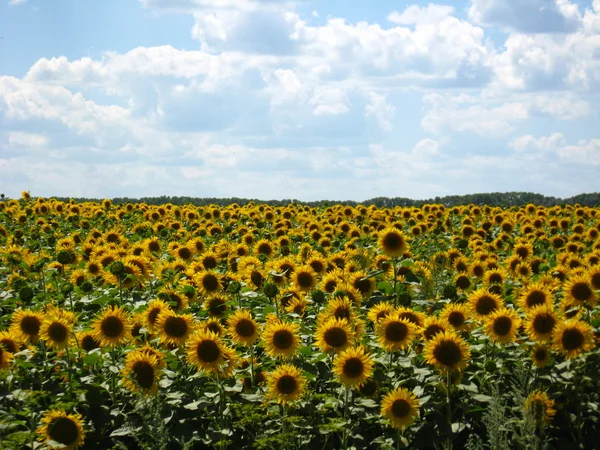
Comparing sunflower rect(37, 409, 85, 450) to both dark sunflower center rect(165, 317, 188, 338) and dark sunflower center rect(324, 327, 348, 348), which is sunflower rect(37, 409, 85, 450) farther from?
dark sunflower center rect(324, 327, 348, 348)

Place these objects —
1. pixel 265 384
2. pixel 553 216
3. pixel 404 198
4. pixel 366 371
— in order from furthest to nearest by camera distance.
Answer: pixel 404 198 → pixel 553 216 → pixel 265 384 → pixel 366 371

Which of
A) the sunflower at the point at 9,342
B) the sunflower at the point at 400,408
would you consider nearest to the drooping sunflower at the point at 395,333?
the sunflower at the point at 400,408

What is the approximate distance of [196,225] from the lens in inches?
723

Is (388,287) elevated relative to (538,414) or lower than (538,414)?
elevated

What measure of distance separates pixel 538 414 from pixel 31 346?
17.4 ft

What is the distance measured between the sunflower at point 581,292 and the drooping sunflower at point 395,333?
224cm

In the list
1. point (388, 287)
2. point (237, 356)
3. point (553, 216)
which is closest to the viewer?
point (237, 356)

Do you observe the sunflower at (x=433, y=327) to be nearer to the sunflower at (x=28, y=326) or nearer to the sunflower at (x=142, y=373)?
the sunflower at (x=142, y=373)

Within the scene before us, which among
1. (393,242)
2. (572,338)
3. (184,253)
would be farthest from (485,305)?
(184,253)

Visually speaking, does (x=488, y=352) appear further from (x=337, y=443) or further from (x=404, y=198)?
(x=404, y=198)

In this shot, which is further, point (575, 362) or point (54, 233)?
point (54, 233)

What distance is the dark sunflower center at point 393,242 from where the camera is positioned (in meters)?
10.2

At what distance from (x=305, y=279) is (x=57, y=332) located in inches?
132

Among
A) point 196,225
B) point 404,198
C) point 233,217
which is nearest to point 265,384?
point 196,225
